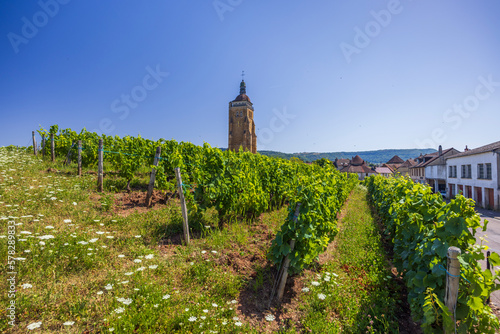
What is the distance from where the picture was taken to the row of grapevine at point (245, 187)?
4441 mm

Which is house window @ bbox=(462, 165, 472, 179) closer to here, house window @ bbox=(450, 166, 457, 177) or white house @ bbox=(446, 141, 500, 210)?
white house @ bbox=(446, 141, 500, 210)

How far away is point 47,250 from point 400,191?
31.0 ft

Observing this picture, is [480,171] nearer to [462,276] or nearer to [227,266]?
[462,276]

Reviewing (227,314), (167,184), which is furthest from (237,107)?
(227,314)

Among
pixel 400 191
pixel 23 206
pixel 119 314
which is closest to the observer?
pixel 119 314

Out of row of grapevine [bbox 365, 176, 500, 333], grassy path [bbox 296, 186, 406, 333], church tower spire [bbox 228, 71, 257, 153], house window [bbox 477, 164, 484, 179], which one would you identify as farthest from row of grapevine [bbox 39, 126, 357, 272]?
church tower spire [bbox 228, 71, 257, 153]

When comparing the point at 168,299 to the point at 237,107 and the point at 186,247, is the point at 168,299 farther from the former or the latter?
the point at 237,107

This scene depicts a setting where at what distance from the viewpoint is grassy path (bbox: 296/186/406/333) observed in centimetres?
364

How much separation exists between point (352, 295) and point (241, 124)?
76.3 metres

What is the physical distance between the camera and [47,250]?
13.9 ft

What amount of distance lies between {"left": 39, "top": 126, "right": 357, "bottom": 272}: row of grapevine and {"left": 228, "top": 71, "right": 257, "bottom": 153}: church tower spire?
62.5m

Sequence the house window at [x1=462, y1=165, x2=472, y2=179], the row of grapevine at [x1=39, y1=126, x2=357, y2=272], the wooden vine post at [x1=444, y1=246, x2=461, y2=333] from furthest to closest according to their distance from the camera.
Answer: the house window at [x1=462, y1=165, x2=472, y2=179] < the row of grapevine at [x1=39, y1=126, x2=357, y2=272] < the wooden vine post at [x1=444, y1=246, x2=461, y2=333]

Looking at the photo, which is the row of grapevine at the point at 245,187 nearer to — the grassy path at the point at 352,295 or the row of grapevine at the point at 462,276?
the grassy path at the point at 352,295

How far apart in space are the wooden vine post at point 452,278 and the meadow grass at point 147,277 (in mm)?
1070
